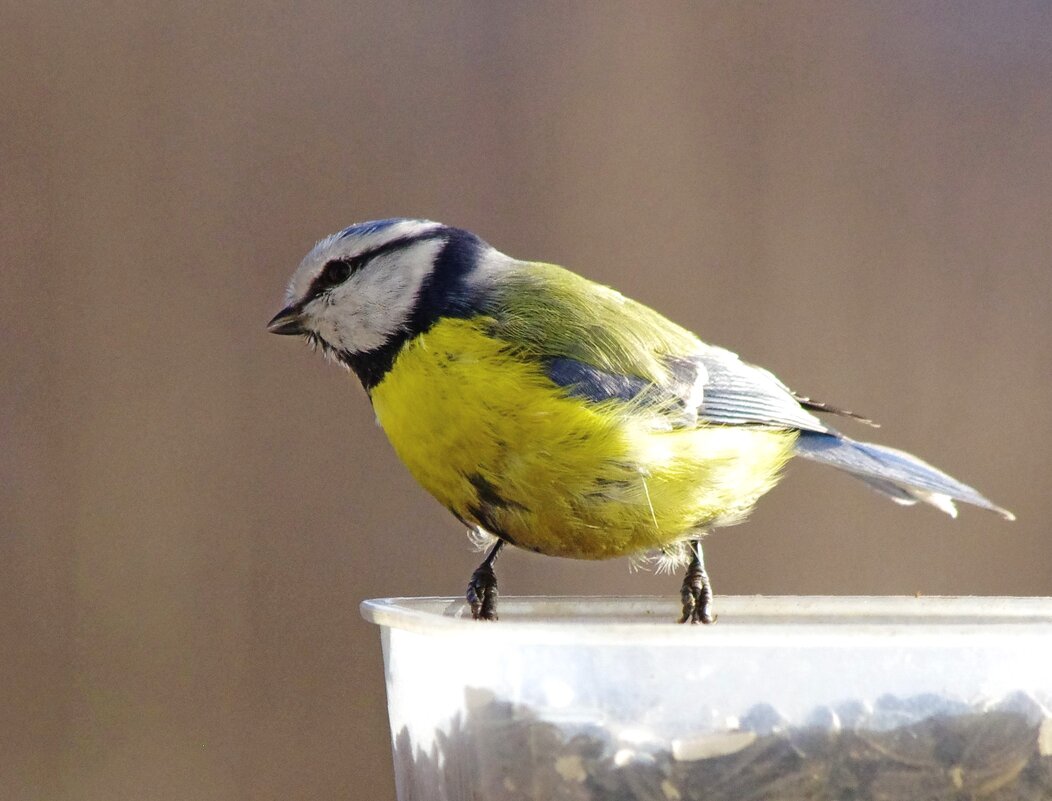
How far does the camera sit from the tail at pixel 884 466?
0.99 meters

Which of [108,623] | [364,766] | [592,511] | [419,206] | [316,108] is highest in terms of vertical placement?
[316,108]

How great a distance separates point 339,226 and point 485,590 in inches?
25.9

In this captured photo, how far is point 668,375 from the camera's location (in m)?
0.91

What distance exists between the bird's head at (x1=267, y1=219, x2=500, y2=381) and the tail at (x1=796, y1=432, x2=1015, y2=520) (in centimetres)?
32

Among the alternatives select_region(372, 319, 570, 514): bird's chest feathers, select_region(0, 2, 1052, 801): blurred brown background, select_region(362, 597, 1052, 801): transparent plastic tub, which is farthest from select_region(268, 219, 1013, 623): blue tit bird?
select_region(0, 2, 1052, 801): blurred brown background

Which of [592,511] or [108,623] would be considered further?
[108,623]

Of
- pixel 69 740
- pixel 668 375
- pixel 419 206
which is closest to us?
pixel 668 375

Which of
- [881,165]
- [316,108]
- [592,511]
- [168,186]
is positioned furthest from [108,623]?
[881,165]

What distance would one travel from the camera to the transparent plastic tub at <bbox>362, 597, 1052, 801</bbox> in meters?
0.53

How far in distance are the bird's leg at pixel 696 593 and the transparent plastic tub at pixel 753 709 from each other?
270 mm

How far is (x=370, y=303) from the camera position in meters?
0.91

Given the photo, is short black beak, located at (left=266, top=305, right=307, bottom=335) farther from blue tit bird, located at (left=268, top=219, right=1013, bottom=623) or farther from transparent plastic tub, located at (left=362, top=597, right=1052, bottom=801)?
transparent plastic tub, located at (left=362, top=597, right=1052, bottom=801)

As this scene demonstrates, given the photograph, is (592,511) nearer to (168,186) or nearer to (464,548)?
(464,548)

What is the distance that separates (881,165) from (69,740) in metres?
1.16
